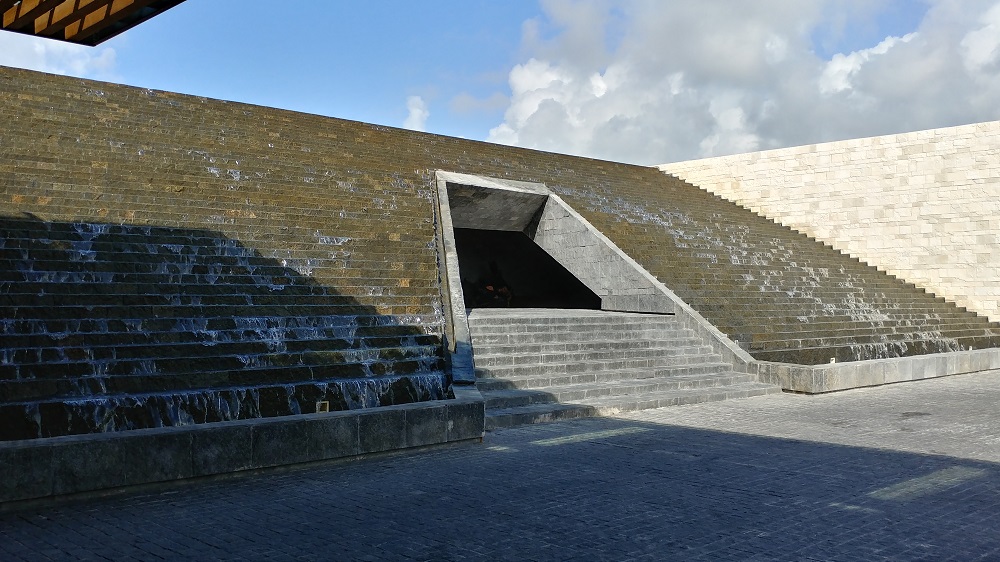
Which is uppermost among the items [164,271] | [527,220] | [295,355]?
[527,220]

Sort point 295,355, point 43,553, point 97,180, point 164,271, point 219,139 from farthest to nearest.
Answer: point 219,139 → point 97,180 → point 164,271 → point 295,355 → point 43,553

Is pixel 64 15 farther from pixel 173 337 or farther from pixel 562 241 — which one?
pixel 562 241

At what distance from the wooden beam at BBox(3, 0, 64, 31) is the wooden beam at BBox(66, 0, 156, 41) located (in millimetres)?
303

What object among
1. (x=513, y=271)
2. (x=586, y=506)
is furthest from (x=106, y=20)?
(x=513, y=271)

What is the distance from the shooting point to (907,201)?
20.0m

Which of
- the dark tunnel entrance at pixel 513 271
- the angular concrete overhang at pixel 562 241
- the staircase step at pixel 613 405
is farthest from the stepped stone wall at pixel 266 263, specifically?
the dark tunnel entrance at pixel 513 271

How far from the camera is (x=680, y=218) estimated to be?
750 inches

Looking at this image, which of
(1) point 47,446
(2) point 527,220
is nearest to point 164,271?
(1) point 47,446

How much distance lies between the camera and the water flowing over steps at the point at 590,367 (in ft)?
32.3

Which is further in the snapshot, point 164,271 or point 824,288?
point 824,288

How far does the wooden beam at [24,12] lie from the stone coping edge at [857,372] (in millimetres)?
10230

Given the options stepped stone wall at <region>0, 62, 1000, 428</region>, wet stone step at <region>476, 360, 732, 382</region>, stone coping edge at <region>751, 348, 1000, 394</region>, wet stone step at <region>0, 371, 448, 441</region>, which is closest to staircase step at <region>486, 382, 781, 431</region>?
stone coping edge at <region>751, 348, 1000, 394</region>

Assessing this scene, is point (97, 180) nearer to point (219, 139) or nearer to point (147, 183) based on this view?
point (147, 183)

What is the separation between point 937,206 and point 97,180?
18049mm
